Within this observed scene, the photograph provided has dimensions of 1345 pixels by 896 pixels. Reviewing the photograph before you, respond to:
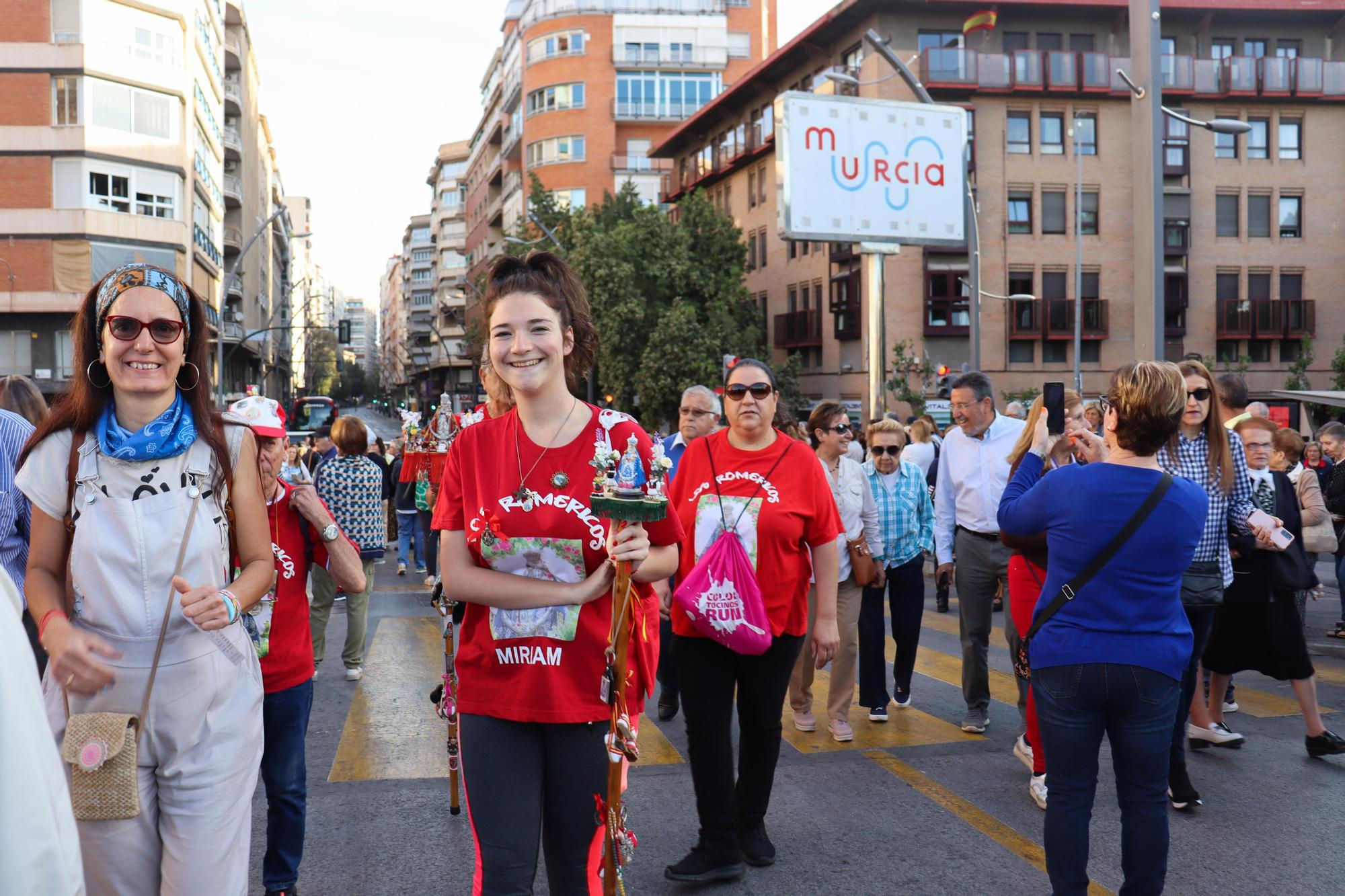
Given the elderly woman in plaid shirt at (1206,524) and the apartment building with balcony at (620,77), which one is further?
the apartment building with balcony at (620,77)

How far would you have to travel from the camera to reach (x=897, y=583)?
25.0ft

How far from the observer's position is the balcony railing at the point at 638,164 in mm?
61906

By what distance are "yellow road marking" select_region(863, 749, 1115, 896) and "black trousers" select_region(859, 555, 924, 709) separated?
0.78 metres

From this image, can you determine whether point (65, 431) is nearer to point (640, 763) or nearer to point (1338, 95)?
point (640, 763)

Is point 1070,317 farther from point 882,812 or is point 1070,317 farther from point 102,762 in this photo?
point 102,762

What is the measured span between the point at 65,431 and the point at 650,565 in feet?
4.86

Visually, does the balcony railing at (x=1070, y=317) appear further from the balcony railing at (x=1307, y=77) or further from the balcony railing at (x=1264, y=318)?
the balcony railing at (x=1307, y=77)

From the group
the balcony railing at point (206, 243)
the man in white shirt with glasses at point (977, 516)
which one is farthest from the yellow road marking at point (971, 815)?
the balcony railing at point (206, 243)

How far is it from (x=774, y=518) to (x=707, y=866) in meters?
1.43

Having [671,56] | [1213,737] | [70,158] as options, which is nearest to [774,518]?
[1213,737]

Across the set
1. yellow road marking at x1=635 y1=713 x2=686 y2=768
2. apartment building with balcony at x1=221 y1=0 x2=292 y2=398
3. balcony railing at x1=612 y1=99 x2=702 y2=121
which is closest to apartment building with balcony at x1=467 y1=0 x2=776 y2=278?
balcony railing at x1=612 y1=99 x2=702 y2=121

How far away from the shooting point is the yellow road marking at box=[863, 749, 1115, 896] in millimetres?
4812

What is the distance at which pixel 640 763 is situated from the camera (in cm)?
639

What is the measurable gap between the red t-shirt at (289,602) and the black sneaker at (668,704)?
349cm
